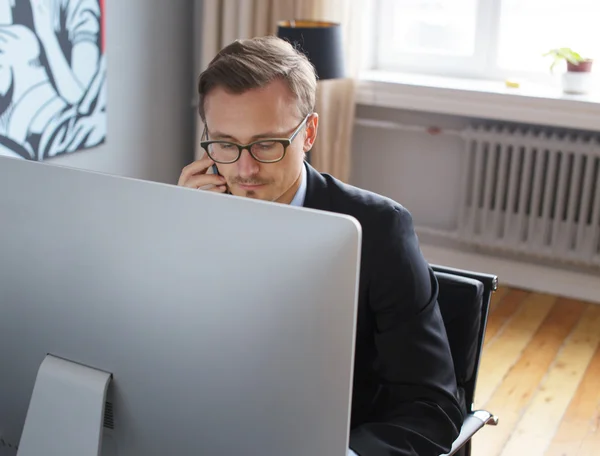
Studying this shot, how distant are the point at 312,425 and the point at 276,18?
3231 mm

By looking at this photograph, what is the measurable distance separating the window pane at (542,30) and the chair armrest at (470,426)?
103 inches

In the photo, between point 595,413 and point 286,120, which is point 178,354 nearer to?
point 286,120

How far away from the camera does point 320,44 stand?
130 inches

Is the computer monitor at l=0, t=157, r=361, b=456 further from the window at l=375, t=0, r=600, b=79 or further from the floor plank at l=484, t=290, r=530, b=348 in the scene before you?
the window at l=375, t=0, r=600, b=79

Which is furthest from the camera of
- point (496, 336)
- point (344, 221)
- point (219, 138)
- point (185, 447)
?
point (496, 336)

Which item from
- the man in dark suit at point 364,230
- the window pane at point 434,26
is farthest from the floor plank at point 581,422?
the window pane at point 434,26

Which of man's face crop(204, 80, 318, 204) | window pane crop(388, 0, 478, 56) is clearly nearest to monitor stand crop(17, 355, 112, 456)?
man's face crop(204, 80, 318, 204)

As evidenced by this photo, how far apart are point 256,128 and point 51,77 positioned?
2144 mm

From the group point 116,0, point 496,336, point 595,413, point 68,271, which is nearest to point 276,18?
point 116,0

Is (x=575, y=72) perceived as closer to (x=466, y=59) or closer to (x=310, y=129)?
(x=466, y=59)

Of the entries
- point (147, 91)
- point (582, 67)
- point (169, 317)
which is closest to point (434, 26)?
point (582, 67)

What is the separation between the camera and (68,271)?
936mm

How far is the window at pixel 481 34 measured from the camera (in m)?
3.72

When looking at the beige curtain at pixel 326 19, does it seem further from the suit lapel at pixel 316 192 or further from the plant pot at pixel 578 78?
the suit lapel at pixel 316 192
